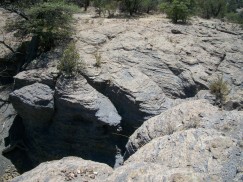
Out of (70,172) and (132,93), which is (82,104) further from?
(70,172)

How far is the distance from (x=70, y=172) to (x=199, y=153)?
79.5 inches

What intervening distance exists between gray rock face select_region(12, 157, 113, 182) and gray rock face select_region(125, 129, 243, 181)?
0.60 m

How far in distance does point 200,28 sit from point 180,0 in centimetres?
154

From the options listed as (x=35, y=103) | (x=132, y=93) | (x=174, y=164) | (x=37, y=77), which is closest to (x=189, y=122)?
(x=174, y=164)

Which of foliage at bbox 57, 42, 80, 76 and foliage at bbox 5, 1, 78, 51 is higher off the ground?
foliage at bbox 5, 1, 78, 51

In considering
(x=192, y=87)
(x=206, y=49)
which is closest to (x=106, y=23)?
(x=206, y=49)

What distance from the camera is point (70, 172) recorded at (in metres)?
5.24

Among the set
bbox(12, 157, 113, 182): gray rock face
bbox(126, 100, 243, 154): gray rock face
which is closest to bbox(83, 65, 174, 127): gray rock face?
bbox(126, 100, 243, 154): gray rock face

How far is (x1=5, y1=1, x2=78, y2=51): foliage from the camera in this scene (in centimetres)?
1150

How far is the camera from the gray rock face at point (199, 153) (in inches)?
181

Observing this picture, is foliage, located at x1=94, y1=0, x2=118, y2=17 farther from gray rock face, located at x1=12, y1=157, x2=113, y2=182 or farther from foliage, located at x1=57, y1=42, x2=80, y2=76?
gray rock face, located at x1=12, y1=157, x2=113, y2=182

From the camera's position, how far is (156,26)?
13398 millimetres

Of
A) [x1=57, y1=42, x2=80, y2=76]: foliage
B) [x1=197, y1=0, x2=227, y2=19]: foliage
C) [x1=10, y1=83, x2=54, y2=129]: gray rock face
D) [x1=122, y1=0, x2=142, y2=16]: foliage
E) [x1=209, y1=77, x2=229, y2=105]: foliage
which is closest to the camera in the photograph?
[x1=209, y1=77, x2=229, y2=105]: foliage

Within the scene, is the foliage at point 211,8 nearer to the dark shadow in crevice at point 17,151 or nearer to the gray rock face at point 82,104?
the gray rock face at point 82,104
